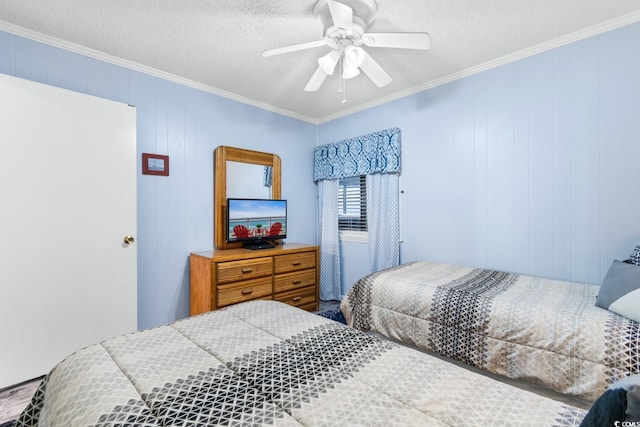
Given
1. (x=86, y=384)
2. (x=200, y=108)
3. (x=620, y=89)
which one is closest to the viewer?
(x=86, y=384)

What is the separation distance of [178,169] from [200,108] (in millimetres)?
678

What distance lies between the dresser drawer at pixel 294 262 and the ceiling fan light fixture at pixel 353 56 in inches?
75.2

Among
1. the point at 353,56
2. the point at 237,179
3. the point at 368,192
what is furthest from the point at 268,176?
the point at 353,56

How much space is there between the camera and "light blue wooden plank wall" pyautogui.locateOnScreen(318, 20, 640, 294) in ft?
6.84

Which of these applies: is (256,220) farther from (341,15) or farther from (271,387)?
(271,387)

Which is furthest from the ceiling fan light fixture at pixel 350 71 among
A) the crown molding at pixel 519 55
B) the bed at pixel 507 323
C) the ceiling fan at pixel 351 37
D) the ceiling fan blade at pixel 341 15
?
the bed at pixel 507 323

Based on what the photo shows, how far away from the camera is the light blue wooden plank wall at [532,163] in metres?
2.09

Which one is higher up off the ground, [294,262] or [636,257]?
[636,257]

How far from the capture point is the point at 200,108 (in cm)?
303

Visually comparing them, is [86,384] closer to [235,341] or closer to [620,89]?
[235,341]

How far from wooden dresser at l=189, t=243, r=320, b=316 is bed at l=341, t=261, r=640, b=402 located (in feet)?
2.81

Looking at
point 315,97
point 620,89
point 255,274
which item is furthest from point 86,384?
point 620,89

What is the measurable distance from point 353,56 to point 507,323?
1918 mm

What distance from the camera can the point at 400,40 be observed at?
1.85m
